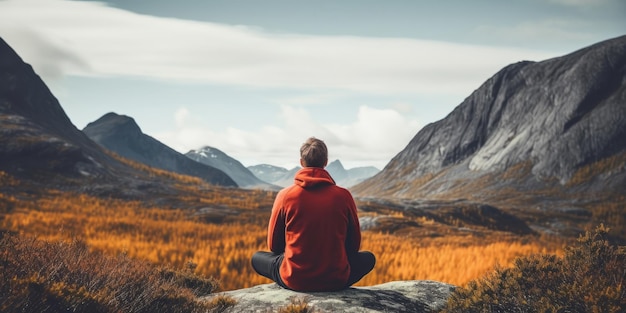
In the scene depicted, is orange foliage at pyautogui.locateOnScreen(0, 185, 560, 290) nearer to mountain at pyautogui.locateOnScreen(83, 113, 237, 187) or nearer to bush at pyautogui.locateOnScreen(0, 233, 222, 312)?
bush at pyautogui.locateOnScreen(0, 233, 222, 312)

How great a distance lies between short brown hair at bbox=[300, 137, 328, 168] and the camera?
17.2 feet

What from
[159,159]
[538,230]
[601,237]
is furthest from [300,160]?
[159,159]

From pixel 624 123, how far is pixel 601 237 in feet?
242

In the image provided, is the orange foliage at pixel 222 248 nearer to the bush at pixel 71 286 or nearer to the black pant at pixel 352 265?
the bush at pixel 71 286

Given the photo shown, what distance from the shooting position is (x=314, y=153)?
17.2 ft

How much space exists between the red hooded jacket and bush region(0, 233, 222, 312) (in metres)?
1.26

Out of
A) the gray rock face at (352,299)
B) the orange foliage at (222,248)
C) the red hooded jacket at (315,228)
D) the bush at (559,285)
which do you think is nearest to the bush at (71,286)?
the gray rock face at (352,299)

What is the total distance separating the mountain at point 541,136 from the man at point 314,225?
62.7m

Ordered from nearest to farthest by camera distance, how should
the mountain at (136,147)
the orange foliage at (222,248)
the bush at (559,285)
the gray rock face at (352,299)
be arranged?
the bush at (559,285) → the gray rock face at (352,299) → the orange foliage at (222,248) → the mountain at (136,147)

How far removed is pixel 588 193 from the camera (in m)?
56.6

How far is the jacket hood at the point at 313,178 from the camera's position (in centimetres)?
511

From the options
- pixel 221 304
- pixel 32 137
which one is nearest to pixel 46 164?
pixel 32 137

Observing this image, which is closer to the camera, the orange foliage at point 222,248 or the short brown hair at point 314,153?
the short brown hair at point 314,153

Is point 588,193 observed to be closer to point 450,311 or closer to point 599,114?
point 599,114
